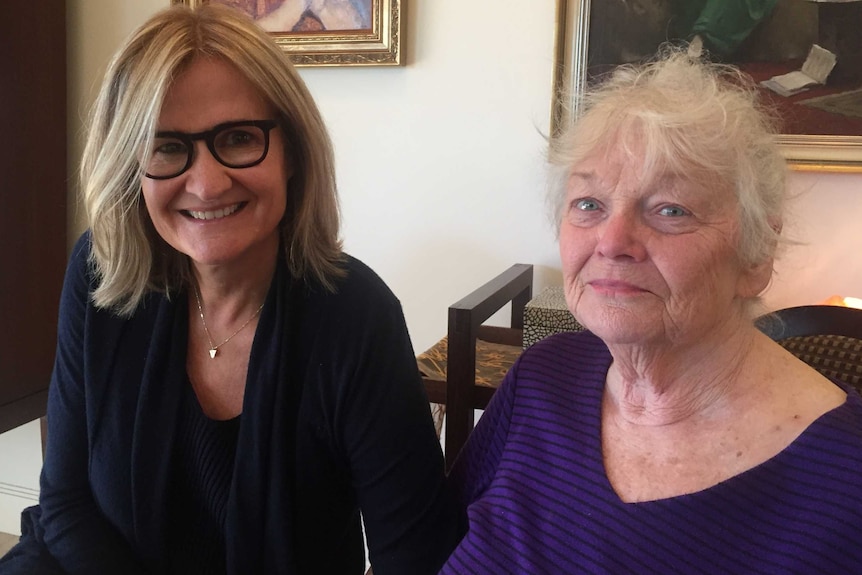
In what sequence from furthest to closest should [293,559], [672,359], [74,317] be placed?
1. [74,317]
2. [293,559]
3. [672,359]

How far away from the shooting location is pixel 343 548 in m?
1.22

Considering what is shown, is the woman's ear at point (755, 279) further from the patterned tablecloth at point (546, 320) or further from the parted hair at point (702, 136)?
the patterned tablecloth at point (546, 320)

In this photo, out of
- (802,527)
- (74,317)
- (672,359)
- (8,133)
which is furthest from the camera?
(8,133)

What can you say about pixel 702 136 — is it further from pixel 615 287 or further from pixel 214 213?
pixel 214 213

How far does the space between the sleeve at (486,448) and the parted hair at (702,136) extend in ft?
1.20

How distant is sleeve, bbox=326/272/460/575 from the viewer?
108 cm

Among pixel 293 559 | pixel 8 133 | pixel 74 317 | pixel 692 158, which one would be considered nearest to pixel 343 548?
pixel 293 559

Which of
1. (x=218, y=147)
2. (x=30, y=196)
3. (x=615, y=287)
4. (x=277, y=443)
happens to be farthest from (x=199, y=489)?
(x=30, y=196)

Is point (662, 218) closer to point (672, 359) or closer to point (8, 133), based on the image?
point (672, 359)

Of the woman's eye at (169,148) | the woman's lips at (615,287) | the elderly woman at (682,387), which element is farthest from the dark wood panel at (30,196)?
the woman's lips at (615,287)

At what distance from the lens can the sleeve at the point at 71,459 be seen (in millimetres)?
1173

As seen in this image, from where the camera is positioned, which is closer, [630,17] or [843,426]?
[843,426]

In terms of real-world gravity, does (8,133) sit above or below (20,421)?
above

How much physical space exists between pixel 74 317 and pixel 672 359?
3.27 ft
